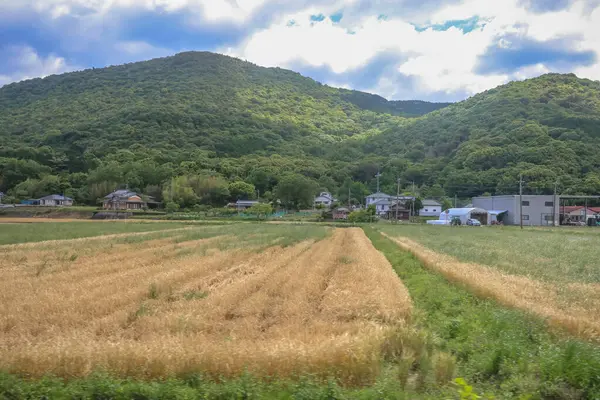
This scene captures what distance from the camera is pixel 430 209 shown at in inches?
3452

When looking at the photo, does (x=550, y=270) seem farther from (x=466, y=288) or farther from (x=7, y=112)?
(x=7, y=112)

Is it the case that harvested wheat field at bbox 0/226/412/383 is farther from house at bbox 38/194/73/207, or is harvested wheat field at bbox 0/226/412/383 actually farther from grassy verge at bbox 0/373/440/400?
house at bbox 38/194/73/207

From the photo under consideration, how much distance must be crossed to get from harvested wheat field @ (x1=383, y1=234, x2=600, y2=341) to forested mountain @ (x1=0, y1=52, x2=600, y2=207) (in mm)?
71944

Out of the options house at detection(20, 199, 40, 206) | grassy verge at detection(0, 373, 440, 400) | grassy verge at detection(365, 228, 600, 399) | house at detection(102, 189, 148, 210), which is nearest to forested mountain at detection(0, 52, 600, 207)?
house at detection(20, 199, 40, 206)

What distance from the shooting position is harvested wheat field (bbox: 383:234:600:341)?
307 inches

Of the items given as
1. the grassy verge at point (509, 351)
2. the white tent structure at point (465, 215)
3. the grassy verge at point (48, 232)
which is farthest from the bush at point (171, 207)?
the grassy verge at point (509, 351)

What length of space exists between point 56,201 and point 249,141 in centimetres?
5900

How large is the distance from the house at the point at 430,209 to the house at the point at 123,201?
180 ft

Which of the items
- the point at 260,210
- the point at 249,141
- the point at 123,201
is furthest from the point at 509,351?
the point at 249,141

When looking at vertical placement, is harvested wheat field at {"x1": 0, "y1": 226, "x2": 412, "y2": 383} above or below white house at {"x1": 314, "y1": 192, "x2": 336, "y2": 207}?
below

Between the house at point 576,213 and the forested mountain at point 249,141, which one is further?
the forested mountain at point 249,141

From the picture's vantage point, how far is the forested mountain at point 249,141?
287 ft

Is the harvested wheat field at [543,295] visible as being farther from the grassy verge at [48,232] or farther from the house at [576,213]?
the house at [576,213]

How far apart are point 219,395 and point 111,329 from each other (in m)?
3.61
